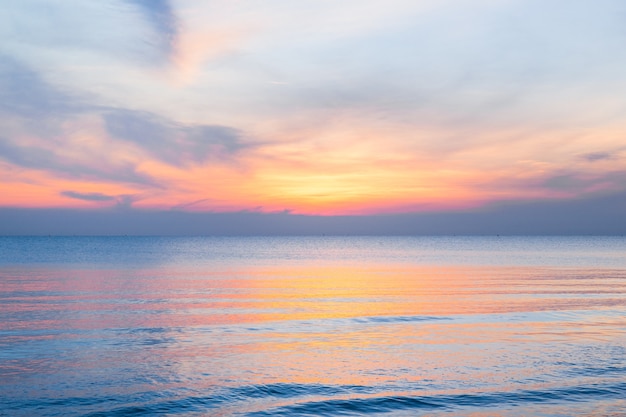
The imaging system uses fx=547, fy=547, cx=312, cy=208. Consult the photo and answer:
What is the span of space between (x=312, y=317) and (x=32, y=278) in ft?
126

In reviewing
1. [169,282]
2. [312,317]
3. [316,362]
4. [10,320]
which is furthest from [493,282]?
[10,320]

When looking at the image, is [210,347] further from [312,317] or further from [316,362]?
[312,317]

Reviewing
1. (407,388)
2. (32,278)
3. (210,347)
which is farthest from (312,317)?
(32,278)

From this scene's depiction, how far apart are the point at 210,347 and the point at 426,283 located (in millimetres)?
33000

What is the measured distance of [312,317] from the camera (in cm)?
3097

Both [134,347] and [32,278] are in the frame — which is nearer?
[134,347]

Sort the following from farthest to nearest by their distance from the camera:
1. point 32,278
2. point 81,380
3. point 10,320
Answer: point 32,278 → point 10,320 → point 81,380

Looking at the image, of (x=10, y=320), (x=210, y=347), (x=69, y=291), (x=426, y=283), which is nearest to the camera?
(x=210, y=347)

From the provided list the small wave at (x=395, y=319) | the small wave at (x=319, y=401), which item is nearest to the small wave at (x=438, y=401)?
the small wave at (x=319, y=401)

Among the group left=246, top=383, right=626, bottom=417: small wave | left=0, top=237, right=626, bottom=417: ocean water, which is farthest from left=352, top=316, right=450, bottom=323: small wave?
left=246, top=383, right=626, bottom=417: small wave

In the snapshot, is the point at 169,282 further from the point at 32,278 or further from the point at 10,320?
the point at 10,320

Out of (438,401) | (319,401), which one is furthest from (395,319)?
(319,401)

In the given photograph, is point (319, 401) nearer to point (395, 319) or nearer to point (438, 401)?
point (438, 401)

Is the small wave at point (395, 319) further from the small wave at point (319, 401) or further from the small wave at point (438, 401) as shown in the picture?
the small wave at point (438, 401)
